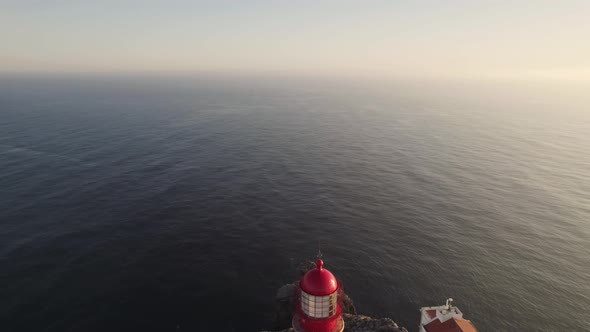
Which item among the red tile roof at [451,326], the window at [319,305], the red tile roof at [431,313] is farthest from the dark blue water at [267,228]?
the window at [319,305]

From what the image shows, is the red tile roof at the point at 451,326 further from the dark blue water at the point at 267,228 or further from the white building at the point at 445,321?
the dark blue water at the point at 267,228

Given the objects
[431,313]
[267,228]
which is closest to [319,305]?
[431,313]

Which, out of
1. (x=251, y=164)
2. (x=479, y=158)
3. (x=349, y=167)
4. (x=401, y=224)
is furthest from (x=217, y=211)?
(x=479, y=158)

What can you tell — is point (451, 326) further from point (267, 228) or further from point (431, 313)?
point (267, 228)

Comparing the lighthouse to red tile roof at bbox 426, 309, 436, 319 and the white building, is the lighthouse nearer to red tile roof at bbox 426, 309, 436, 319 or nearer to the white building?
the white building

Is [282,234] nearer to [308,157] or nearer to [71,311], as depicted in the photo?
[71,311]
